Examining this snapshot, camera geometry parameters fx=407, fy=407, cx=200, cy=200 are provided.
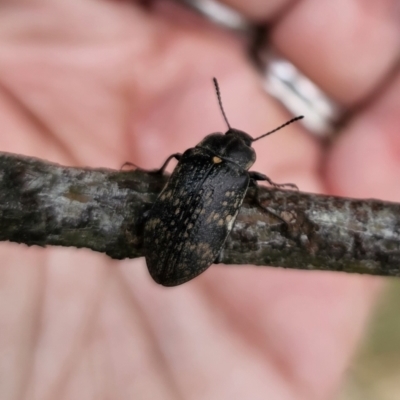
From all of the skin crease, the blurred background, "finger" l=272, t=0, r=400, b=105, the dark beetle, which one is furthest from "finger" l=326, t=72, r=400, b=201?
the dark beetle

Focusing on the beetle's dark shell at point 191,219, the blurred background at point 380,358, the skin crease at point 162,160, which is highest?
the beetle's dark shell at point 191,219

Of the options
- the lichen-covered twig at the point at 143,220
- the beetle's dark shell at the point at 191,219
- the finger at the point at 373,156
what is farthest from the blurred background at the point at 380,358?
the beetle's dark shell at the point at 191,219

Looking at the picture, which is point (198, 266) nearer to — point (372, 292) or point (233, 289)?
point (233, 289)

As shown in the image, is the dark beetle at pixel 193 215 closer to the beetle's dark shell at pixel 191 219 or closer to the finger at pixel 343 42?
the beetle's dark shell at pixel 191 219

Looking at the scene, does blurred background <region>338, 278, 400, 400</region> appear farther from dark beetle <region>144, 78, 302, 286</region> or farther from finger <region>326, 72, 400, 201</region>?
dark beetle <region>144, 78, 302, 286</region>

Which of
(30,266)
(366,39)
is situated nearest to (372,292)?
(366,39)
